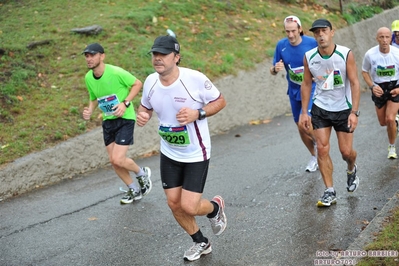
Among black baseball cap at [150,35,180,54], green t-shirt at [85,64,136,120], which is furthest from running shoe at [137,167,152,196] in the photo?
black baseball cap at [150,35,180,54]

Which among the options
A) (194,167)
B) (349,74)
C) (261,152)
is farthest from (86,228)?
(261,152)

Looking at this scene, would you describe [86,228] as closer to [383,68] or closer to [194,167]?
[194,167]

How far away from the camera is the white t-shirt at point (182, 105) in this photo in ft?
18.2

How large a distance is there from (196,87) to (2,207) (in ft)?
13.4

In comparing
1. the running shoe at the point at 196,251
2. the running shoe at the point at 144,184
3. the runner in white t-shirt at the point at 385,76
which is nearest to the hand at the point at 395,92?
the runner in white t-shirt at the point at 385,76

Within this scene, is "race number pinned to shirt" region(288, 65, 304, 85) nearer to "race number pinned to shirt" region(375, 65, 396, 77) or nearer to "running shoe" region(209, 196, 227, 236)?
"race number pinned to shirt" region(375, 65, 396, 77)

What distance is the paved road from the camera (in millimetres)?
6035

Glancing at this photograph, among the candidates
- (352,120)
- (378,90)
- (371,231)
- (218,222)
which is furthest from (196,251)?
(378,90)

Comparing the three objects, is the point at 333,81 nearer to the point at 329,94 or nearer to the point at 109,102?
the point at 329,94

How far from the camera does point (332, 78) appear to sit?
22.5 feet

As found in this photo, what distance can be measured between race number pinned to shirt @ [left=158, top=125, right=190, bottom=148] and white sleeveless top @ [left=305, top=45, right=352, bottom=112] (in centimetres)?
212

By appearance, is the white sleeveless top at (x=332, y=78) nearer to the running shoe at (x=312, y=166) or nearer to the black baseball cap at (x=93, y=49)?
the running shoe at (x=312, y=166)

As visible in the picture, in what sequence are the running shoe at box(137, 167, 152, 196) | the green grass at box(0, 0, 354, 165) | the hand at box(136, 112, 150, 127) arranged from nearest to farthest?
1. the hand at box(136, 112, 150, 127)
2. the running shoe at box(137, 167, 152, 196)
3. the green grass at box(0, 0, 354, 165)

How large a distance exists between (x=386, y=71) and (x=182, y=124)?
15.3ft
